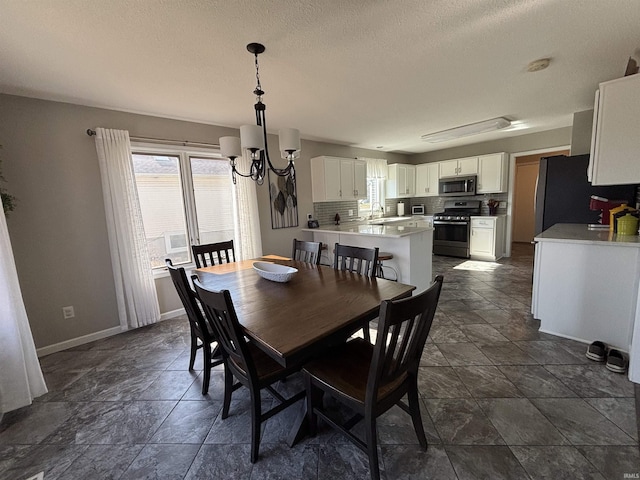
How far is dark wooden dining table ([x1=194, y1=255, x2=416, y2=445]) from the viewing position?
3.98 feet

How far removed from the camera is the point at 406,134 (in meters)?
4.45

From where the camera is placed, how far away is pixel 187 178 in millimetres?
3322

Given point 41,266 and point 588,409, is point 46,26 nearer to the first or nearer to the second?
point 41,266

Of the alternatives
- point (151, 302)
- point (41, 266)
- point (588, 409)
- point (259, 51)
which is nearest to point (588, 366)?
point (588, 409)

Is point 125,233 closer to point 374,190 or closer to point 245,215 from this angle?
point 245,215

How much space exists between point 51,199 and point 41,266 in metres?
0.63

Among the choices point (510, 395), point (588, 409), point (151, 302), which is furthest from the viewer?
point (151, 302)

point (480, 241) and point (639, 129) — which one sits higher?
point (639, 129)

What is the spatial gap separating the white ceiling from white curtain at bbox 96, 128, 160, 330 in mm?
447

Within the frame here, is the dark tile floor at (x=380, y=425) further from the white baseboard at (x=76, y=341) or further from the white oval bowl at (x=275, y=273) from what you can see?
the white oval bowl at (x=275, y=273)

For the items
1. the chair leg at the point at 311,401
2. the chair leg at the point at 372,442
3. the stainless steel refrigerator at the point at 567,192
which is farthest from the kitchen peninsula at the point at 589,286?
the chair leg at the point at 311,401

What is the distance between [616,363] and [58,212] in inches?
191

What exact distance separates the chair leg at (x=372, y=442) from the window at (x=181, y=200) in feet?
9.84

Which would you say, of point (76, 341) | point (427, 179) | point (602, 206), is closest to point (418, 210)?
point (427, 179)
